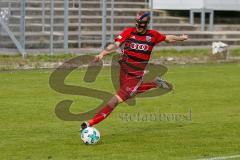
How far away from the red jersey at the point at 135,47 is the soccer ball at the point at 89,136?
1540 mm

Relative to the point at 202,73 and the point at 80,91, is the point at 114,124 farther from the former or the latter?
the point at 202,73

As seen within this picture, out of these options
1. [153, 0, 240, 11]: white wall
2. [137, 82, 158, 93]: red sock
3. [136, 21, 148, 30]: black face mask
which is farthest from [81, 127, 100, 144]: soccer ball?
[153, 0, 240, 11]: white wall

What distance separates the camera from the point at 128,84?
12.9 meters

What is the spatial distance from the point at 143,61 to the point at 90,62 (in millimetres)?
13108

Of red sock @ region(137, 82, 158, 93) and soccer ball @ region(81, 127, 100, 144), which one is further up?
red sock @ region(137, 82, 158, 93)

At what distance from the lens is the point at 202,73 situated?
25.0 m

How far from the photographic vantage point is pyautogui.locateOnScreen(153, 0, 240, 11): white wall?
36.6 m

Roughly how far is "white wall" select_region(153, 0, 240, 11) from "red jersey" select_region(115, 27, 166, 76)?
940 inches

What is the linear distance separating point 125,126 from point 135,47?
182 cm

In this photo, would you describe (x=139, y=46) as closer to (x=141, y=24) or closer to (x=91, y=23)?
(x=141, y=24)

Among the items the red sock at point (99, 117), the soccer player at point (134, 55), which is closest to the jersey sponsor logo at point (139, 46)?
the soccer player at point (134, 55)

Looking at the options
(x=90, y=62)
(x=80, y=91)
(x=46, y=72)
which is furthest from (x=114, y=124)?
(x=90, y=62)

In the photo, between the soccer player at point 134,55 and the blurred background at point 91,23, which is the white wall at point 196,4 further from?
the soccer player at point 134,55

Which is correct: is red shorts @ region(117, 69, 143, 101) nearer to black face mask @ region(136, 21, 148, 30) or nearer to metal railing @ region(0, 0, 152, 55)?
black face mask @ region(136, 21, 148, 30)
